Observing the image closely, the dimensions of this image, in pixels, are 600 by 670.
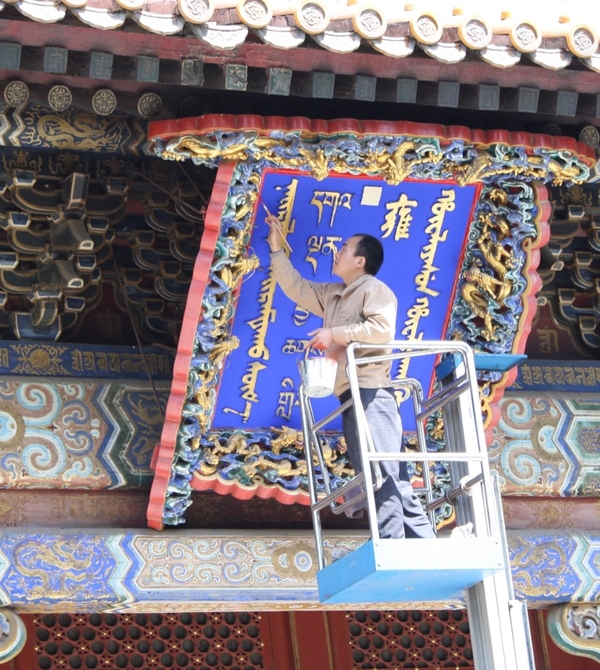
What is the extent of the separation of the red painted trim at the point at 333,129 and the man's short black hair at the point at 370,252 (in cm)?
47

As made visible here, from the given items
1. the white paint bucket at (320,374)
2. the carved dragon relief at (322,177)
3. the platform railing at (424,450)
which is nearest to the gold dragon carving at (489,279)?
the carved dragon relief at (322,177)

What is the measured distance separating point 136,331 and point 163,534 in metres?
0.94

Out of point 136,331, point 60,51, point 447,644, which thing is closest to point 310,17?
point 60,51

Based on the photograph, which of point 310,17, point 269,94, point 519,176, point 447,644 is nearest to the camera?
point 310,17

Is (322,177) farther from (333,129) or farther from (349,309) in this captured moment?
(349,309)

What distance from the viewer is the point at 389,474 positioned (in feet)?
21.5

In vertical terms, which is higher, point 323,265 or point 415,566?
point 323,265

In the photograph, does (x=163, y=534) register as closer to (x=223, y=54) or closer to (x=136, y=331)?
(x=136, y=331)

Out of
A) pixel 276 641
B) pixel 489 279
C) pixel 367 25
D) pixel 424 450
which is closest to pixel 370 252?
Result: pixel 489 279

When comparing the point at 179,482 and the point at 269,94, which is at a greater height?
the point at 269,94

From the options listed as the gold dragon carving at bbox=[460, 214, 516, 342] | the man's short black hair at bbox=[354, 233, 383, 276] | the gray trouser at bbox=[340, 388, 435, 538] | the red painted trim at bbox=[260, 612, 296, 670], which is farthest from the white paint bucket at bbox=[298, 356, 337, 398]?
the red painted trim at bbox=[260, 612, 296, 670]

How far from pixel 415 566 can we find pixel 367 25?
1972 millimetres

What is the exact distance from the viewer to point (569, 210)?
25.7ft

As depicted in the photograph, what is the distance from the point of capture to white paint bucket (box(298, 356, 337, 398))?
639cm
